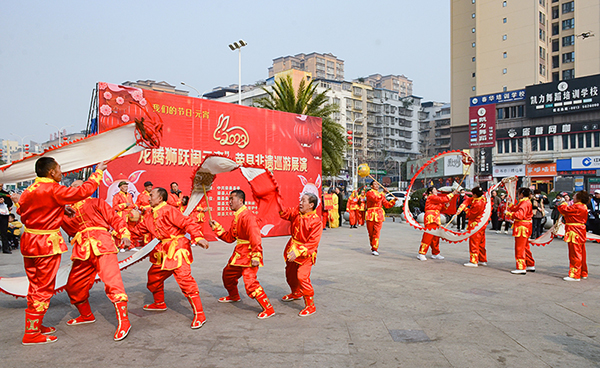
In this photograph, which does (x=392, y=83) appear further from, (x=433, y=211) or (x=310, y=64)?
(x=433, y=211)

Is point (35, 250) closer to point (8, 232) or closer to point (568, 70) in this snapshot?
point (8, 232)

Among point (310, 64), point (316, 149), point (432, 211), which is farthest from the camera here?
point (310, 64)

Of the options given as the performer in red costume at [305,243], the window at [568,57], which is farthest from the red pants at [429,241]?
the window at [568,57]

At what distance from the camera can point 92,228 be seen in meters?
4.82

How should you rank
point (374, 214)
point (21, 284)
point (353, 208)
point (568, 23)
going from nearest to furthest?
point (21, 284)
point (374, 214)
point (353, 208)
point (568, 23)

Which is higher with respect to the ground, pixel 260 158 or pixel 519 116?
pixel 519 116

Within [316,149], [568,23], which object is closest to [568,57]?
[568,23]

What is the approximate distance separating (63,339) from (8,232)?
Answer: 805cm

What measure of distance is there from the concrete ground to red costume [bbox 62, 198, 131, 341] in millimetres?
314

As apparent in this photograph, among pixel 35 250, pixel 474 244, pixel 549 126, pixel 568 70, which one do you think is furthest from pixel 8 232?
pixel 568 70

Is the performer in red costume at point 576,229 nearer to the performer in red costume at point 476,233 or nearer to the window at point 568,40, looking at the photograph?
the performer in red costume at point 476,233

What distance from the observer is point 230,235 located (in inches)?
219

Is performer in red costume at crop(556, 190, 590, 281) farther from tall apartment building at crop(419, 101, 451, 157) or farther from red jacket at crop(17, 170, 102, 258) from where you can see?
tall apartment building at crop(419, 101, 451, 157)

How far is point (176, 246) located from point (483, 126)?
43.5 metres
